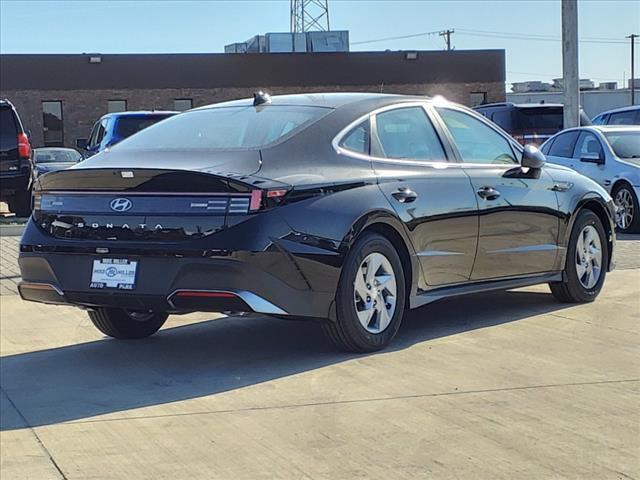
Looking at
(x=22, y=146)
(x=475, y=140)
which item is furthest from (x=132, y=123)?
(x=475, y=140)

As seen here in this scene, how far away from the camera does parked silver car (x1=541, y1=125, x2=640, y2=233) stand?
12.7m

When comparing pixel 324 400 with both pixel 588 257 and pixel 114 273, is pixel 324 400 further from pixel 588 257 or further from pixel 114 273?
pixel 588 257

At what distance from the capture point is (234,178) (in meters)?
5.16

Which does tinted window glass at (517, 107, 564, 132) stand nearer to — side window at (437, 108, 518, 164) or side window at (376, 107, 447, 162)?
side window at (437, 108, 518, 164)

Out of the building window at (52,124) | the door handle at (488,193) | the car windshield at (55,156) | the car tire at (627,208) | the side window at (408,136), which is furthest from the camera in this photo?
the building window at (52,124)

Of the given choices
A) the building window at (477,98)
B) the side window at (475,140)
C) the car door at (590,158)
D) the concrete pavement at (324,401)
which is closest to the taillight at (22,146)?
the car door at (590,158)

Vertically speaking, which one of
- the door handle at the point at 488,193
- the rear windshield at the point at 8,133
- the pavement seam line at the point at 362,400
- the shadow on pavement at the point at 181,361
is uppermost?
the rear windshield at the point at 8,133

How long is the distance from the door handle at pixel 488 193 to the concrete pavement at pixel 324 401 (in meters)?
0.90

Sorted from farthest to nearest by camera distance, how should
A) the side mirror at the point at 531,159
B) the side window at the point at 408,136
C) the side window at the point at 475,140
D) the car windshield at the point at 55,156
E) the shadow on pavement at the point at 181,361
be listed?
1. the car windshield at the point at 55,156
2. the side mirror at the point at 531,159
3. the side window at the point at 475,140
4. the side window at the point at 408,136
5. the shadow on pavement at the point at 181,361

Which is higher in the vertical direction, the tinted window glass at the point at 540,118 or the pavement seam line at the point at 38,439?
the tinted window glass at the point at 540,118

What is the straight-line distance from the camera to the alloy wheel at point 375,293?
563cm

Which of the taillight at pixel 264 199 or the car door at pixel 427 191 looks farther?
the car door at pixel 427 191

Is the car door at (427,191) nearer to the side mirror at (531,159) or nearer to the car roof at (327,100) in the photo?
the car roof at (327,100)

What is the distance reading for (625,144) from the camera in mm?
13430
